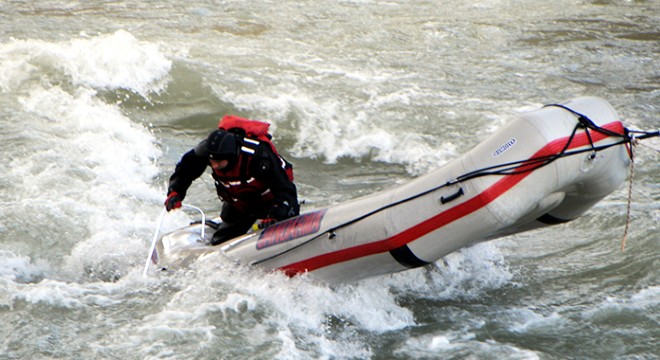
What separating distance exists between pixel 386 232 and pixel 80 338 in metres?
1.81

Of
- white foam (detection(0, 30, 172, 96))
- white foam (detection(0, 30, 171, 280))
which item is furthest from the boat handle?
white foam (detection(0, 30, 172, 96))

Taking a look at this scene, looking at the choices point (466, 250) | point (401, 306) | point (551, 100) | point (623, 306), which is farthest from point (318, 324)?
point (551, 100)

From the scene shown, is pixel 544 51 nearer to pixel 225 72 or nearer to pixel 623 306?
pixel 225 72

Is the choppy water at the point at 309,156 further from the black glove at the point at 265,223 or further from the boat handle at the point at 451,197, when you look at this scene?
the boat handle at the point at 451,197

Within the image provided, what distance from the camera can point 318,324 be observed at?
17.1 ft

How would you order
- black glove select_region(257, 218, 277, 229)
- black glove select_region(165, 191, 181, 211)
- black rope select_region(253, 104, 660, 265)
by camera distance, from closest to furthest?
black rope select_region(253, 104, 660, 265)
black glove select_region(257, 218, 277, 229)
black glove select_region(165, 191, 181, 211)

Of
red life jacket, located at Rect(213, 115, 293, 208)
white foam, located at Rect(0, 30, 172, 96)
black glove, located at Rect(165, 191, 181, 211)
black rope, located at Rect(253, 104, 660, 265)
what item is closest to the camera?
black rope, located at Rect(253, 104, 660, 265)

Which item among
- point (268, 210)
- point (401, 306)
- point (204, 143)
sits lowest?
point (401, 306)

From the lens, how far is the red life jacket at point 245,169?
Result: 526cm

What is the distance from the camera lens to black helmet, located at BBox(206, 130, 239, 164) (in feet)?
16.9

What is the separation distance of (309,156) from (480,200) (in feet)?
13.6

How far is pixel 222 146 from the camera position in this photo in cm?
515

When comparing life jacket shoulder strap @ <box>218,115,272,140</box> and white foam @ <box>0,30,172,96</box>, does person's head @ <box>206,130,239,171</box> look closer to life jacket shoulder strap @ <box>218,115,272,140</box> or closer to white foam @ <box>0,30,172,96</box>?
life jacket shoulder strap @ <box>218,115,272,140</box>

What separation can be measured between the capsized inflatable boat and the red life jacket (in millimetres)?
333
